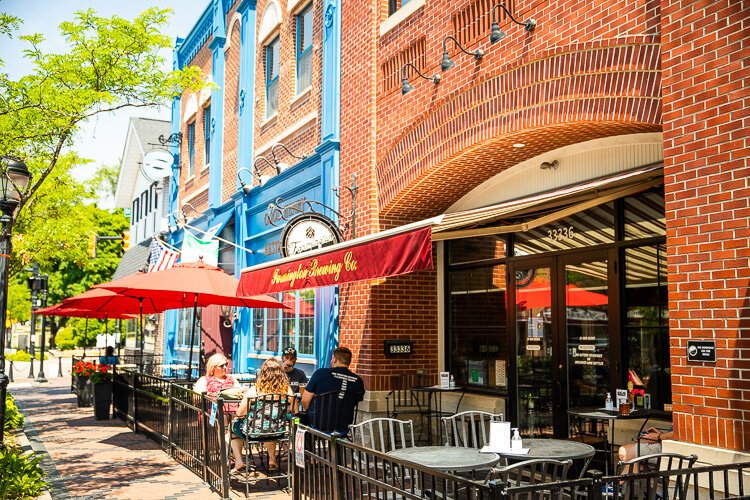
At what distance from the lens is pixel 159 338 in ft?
92.0

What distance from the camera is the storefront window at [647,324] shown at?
26.1 ft

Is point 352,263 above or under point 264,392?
above

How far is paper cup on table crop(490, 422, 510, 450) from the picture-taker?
6.37 m

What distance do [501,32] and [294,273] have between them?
419cm

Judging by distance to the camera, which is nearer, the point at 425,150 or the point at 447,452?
the point at 447,452

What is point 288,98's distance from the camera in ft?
51.3

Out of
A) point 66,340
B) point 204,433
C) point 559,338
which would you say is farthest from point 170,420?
point 66,340

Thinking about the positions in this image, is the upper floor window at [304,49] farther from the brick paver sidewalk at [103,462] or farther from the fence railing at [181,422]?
the brick paver sidewalk at [103,462]


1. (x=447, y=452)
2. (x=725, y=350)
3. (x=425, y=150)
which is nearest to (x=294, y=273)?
(x=425, y=150)

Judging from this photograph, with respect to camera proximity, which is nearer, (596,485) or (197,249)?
(596,485)

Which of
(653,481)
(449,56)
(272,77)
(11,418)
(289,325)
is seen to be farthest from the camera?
(272,77)

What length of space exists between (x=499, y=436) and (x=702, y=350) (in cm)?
176

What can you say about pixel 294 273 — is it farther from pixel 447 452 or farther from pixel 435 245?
pixel 447 452

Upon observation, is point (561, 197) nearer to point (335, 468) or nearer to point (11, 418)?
point (335, 468)
